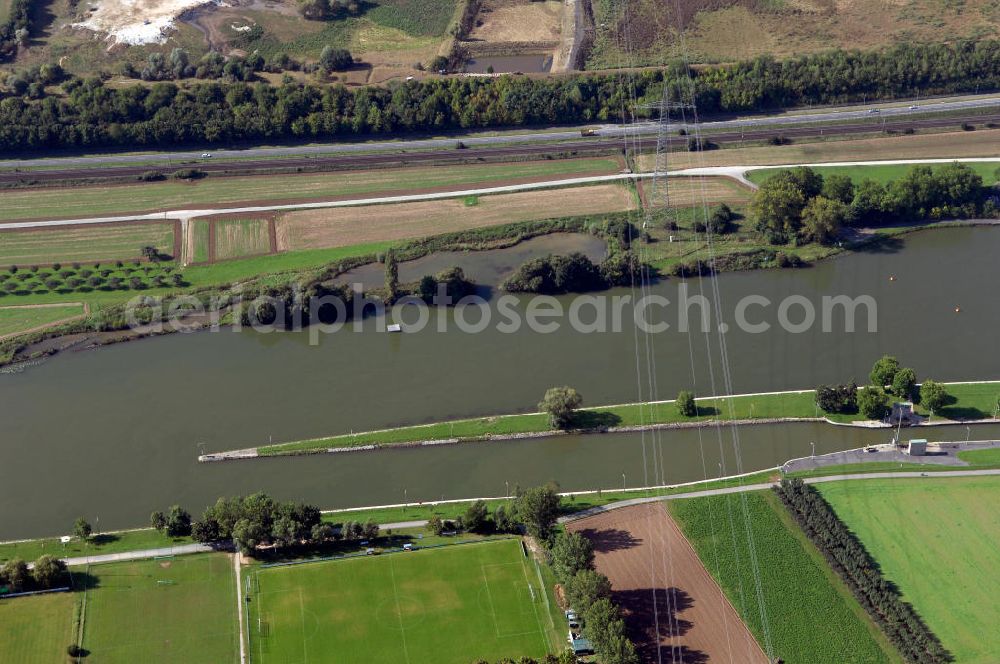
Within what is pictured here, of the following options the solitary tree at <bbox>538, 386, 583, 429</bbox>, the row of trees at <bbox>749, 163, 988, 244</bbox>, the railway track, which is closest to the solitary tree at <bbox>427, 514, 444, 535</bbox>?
the solitary tree at <bbox>538, 386, 583, 429</bbox>

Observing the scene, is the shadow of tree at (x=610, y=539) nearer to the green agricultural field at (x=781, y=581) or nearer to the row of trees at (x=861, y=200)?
the green agricultural field at (x=781, y=581)

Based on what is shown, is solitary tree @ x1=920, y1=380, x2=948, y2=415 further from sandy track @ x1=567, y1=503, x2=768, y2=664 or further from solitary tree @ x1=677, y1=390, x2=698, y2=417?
sandy track @ x1=567, y1=503, x2=768, y2=664

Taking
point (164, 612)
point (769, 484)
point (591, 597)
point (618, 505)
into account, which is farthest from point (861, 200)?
point (164, 612)

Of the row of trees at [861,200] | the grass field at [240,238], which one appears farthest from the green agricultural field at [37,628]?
the row of trees at [861,200]

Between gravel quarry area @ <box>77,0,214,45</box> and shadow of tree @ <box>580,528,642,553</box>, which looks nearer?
shadow of tree @ <box>580,528,642,553</box>

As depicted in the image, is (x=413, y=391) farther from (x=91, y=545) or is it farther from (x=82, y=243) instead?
(x=82, y=243)

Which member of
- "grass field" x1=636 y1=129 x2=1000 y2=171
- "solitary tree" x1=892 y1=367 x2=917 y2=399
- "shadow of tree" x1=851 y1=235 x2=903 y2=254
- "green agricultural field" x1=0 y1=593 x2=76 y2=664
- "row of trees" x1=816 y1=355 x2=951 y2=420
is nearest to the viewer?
"green agricultural field" x1=0 y1=593 x2=76 y2=664
